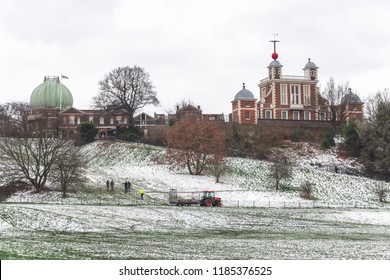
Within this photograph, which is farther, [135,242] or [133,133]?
[133,133]

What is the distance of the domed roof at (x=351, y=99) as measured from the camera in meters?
105

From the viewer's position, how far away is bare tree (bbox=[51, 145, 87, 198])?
191 feet

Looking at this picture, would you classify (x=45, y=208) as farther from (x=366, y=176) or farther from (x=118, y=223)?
(x=366, y=176)

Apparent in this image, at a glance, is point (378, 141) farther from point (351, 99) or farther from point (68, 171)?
point (68, 171)

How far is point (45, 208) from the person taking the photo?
45062mm

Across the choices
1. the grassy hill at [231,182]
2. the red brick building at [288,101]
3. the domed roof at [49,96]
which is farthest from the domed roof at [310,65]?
the domed roof at [49,96]

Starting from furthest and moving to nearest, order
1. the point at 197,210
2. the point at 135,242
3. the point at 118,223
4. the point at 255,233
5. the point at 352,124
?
the point at 352,124 → the point at 197,210 → the point at 118,223 → the point at 255,233 → the point at 135,242

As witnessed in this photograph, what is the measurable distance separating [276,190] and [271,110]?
39.1 meters

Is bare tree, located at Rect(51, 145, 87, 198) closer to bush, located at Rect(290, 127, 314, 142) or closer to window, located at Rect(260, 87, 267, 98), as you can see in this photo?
bush, located at Rect(290, 127, 314, 142)

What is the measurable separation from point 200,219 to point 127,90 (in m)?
63.7

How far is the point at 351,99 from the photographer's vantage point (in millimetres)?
107250

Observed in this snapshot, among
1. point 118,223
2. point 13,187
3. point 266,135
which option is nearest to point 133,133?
point 266,135

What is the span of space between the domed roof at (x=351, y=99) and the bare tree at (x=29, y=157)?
5621 centimetres

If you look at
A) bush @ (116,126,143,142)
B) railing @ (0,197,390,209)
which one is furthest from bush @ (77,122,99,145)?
Result: railing @ (0,197,390,209)
